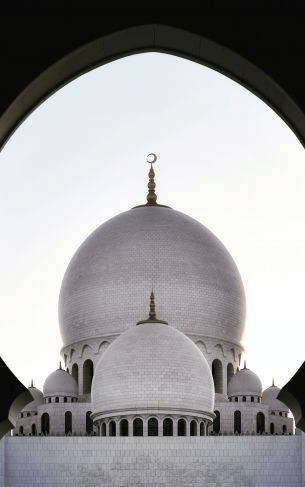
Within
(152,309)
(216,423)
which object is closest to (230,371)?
(216,423)

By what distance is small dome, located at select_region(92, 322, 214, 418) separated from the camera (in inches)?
1241

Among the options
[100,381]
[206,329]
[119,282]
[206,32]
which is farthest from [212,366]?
[206,32]

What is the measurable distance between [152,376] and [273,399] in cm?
885

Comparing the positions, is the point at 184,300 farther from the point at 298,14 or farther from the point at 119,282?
Result: the point at 298,14

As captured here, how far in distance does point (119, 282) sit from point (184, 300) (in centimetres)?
244

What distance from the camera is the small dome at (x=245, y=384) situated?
122 ft

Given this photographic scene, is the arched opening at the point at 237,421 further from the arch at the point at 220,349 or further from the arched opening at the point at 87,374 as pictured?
the arched opening at the point at 87,374

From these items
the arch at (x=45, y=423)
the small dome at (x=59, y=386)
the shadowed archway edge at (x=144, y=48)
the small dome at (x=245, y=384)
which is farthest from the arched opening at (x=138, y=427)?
the shadowed archway edge at (x=144, y=48)

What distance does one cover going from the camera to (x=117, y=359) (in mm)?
32344

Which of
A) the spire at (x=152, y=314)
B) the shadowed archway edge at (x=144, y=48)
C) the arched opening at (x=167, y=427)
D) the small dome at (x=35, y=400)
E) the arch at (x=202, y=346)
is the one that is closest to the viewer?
the shadowed archway edge at (x=144, y=48)

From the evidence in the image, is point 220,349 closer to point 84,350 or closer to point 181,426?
point 84,350

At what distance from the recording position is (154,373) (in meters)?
31.6

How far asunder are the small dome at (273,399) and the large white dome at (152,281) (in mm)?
2370

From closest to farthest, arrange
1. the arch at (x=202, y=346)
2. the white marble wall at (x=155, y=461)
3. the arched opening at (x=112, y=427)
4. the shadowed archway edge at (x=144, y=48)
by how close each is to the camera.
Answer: the shadowed archway edge at (x=144, y=48) < the white marble wall at (x=155, y=461) < the arched opening at (x=112, y=427) < the arch at (x=202, y=346)
